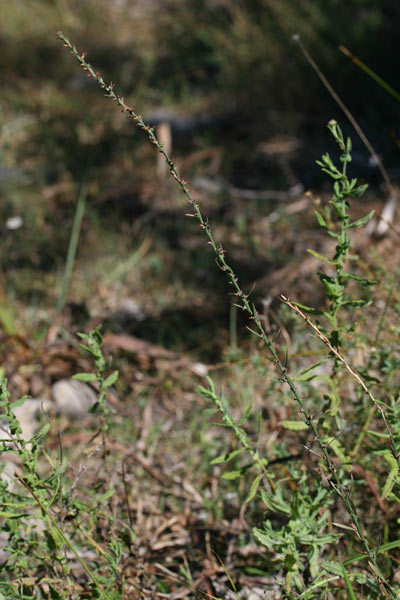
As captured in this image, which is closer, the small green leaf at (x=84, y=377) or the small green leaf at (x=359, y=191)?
the small green leaf at (x=359, y=191)

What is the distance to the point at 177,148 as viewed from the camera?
4.22 metres

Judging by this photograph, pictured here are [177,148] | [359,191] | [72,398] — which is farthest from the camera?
[177,148]

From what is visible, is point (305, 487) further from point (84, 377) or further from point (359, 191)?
point (359, 191)

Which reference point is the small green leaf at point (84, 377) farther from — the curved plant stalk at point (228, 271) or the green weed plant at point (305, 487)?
the curved plant stalk at point (228, 271)

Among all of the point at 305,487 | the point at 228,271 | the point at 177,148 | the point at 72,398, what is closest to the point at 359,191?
the point at 228,271

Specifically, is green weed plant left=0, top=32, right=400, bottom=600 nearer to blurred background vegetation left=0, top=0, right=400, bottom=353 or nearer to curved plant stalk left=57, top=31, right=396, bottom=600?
curved plant stalk left=57, top=31, right=396, bottom=600

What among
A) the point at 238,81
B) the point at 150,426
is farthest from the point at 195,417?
the point at 238,81

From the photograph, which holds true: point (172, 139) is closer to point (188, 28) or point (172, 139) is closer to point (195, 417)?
point (188, 28)

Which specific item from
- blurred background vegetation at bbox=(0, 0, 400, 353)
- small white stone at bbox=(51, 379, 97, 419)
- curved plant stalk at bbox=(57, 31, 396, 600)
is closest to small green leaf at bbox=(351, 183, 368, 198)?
curved plant stalk at bbox=(57, 31, 396, 600)

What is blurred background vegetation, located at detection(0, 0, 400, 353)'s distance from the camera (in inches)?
122

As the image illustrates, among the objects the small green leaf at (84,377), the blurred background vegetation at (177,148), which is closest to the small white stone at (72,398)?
the blurred background vegetation at (177,148)

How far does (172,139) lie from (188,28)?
1821 millimetres

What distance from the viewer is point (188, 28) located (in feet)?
18.1

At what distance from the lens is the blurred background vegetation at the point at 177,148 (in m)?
3.09
